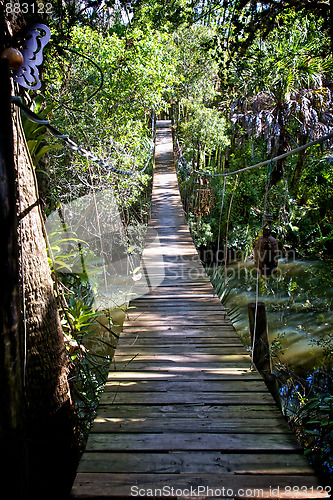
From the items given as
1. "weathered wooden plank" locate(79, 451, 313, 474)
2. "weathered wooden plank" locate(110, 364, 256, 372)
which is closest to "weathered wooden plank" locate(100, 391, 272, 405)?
"weathered wooden plank" locate(110, 364, 256, 372)

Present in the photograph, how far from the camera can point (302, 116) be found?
6.12 meters

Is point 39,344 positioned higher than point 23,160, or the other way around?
point 23,160

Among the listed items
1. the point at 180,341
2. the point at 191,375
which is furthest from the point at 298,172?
the point at 191,375

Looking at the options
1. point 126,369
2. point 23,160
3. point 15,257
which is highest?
point 23,160

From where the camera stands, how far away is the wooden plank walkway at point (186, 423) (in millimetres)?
984

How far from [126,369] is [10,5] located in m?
1.39

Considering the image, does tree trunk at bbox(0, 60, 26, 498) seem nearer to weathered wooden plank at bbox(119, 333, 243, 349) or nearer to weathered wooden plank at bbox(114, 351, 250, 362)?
weathered wooden plank at bbox(114, 351, 250, 362)

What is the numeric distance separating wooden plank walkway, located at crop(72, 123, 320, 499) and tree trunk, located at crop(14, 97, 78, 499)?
15 cm

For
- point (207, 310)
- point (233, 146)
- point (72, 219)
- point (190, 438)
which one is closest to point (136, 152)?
point (72, 219)

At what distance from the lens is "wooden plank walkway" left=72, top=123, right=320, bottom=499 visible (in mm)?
984

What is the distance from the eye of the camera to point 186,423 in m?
1.22

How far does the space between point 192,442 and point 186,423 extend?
9cm

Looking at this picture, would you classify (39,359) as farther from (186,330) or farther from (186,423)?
(186,330)

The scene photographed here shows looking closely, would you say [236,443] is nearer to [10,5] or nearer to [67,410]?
[67,410]
